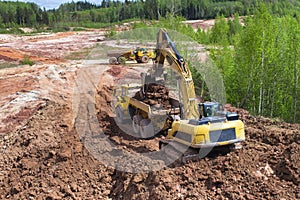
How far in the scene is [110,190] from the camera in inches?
347

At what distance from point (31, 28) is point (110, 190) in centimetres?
8784

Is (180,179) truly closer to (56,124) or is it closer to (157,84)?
(157,84)

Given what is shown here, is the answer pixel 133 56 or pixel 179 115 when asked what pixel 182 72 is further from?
pixel 133 56

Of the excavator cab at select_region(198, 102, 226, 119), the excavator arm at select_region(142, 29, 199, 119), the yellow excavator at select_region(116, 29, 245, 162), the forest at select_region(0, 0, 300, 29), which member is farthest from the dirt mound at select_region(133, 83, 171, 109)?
the forest at select_region(0, 0, 300, 29)

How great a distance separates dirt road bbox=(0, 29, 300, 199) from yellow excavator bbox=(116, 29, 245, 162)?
0.47m

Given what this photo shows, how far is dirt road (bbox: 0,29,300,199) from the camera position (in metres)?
7.51

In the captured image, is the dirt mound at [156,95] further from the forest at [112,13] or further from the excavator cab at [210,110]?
the forest at [112,13]

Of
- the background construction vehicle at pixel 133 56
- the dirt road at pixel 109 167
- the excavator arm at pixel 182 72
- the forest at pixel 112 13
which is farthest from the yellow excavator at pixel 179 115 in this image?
the forest at pixel 112 13

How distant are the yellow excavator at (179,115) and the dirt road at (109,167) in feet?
1.54

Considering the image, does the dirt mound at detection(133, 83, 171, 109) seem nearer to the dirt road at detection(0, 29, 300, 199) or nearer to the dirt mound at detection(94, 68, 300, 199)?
the dirt road at detection(0, 29, 300, 199)

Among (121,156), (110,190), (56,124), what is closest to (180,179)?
(110,190)

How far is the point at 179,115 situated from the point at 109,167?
8.55 feet

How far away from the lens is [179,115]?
1055 centimetres

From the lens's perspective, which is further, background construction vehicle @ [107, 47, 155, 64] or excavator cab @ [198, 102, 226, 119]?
background construction vehicle @ [107, 47, 155, 64]
